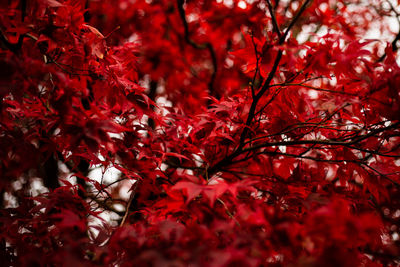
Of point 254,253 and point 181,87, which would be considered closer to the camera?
point 254,253

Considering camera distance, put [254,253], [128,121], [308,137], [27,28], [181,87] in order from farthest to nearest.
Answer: [181,87]
[308,137]
[128,121]
[27,28]
[254,253]

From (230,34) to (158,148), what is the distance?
11.1 ft

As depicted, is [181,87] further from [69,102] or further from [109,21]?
[69,102]

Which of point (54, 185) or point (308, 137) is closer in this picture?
point (308, 137)

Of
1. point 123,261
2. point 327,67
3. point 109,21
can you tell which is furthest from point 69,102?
point 109,21

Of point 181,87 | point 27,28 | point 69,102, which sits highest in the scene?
point 181,87

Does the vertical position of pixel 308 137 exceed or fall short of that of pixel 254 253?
it exceeds it

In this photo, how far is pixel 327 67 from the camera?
164 centimetres

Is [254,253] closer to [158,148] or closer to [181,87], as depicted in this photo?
[158,148]

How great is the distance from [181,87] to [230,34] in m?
1.44

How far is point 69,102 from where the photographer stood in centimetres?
130

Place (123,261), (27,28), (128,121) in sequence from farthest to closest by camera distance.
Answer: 1. (128,121)
2. (27,28)
3. (123,261)

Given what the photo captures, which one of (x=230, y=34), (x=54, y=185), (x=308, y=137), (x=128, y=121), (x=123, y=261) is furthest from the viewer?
(x=230, y=34)

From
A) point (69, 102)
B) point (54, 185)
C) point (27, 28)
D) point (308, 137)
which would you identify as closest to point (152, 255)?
point (69, 102)
